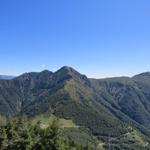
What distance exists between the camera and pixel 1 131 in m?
85.8

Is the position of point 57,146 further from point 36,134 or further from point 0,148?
point 0,148

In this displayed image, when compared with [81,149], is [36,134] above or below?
above

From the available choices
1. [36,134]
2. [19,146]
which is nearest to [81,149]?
[36,134]

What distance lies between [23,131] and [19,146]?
407 cm

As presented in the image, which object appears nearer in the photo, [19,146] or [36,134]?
[19,146]

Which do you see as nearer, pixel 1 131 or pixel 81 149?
pixel 1 131

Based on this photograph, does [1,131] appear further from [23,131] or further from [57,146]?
[57,146]

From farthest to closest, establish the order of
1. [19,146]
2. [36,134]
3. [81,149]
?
[81,149]
[36,134]
[19,146]

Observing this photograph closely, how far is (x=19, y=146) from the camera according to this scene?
8306 cm

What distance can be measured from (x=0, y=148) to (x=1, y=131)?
4132mm

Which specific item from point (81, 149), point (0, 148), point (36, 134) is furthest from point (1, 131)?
A: point (81, 149)

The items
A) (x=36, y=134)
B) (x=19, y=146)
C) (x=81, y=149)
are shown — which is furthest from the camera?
(x=81, y=149)

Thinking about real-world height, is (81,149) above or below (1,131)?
below

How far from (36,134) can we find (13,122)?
7.24 m
